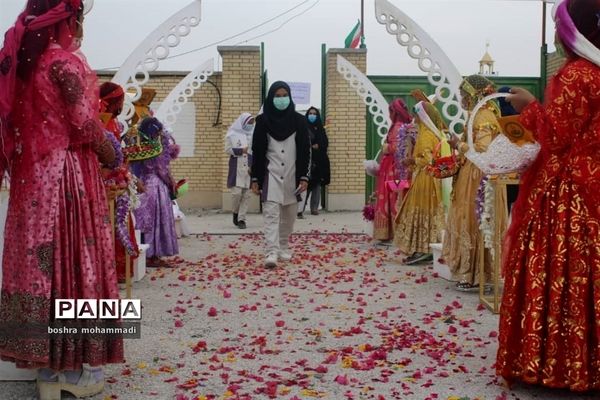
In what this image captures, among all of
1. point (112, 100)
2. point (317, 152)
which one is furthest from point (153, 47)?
point (317, 152)

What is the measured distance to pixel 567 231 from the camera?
3549 millimetres

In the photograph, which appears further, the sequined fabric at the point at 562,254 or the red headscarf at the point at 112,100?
the red headscarf at the point at 112,100

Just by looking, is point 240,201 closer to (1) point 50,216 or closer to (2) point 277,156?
(2) point 277,156

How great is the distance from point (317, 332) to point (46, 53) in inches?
100

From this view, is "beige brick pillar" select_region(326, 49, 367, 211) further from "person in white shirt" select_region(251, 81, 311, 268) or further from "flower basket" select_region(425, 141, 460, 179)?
"flower basket" select_region(425, 141, 460, 179)

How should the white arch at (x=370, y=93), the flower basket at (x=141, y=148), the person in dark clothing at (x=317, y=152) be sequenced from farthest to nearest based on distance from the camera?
the person in dark clothing at (x=317, y=152) < the white arch at (x=370, y=93) < the flower basket at (x=141, y=148)

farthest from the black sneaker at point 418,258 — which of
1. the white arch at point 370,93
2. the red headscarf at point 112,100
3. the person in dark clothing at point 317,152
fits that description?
the person in dark clothing at point 317,152

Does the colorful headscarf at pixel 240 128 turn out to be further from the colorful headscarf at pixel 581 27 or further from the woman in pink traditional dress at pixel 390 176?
the colorful headscarf at pixel 581 27

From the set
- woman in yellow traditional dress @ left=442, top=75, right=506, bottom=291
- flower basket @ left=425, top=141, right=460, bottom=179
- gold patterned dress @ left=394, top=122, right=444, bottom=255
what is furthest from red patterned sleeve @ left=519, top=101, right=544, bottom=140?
gold patterned dress @ left=394, top=122, right=444, bottom=255

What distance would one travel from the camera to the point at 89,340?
3.53 metres

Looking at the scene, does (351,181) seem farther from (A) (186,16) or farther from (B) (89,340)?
(B) (89,340)

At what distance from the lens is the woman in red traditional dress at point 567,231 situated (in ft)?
11.4

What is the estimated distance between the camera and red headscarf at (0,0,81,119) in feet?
11.1

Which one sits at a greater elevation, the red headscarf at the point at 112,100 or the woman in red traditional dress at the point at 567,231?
the red headscarf at the point at 112,100
